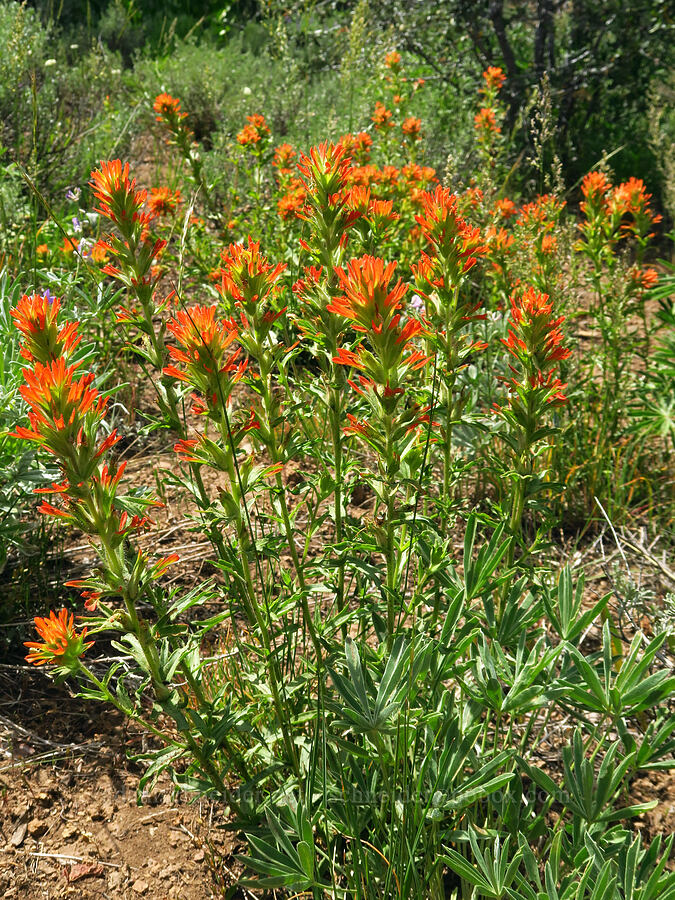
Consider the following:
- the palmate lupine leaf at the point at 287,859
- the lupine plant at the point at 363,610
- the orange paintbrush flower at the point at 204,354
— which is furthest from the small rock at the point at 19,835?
the orange paintbrush flower at the point at 204,354

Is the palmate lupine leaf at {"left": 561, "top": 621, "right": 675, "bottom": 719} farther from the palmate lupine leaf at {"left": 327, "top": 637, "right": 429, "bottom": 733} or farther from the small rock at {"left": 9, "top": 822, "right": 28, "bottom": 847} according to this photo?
the small rock at {"left": 9, "top": 822, "right": 28, "bottom": 847}

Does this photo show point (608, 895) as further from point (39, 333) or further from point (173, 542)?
point (173, 542)

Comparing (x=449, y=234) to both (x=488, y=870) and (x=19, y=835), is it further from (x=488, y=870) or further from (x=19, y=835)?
(x=19, y=835)

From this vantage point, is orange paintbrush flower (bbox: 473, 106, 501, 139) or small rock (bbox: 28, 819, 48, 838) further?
orange paintbrush flower (bbox: 473, 106, 501, 139)

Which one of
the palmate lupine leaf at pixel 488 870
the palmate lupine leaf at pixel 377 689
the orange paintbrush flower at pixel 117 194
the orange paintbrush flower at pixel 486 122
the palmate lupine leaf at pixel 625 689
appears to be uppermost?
the orange paintbrush flower at pixel 117 194

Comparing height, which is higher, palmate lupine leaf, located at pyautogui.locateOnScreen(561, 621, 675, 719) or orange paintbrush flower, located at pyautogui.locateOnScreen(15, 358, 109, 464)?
orange paintbrush flower, located at pyautogui.locateOnScreen(15, 358, 109, 464)

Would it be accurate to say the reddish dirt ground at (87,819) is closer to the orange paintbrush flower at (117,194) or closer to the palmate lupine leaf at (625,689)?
the palmate lupine leaf at (625,689)

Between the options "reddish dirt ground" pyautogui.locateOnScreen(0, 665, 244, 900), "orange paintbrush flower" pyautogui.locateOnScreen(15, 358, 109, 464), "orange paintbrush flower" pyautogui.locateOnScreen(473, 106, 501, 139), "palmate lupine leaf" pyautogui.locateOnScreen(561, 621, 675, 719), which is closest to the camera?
"orange paintbrush flower" pyautogui.locateOnScreen(15, 358, 109, 464)

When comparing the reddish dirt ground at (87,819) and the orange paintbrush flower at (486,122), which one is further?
the orange paintbrush flower at (486,122)

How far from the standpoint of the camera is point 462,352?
1447mm

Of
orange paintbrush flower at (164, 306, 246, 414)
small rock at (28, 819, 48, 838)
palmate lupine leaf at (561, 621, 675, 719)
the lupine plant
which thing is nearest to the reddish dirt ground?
small rock at (28, 819, 48, 838)

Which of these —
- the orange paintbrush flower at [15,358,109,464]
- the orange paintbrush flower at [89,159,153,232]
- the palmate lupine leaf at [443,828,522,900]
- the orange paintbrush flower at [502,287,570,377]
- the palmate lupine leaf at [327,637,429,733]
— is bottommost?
the palmate lupine leaf at [443,828,522,900]

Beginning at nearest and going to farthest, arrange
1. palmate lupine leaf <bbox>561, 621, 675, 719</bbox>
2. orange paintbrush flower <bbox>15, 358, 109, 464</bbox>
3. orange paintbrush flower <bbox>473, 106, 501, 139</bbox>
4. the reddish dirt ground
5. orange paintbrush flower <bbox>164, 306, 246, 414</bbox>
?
orange paintbrush flower <bbox>15, 358, 109, 464</bbox> → orange paintbrush flower <bbox>164, 306, 246, 414</bbox> → palmate lupine leaf <bbox>561, 621, 675, 719</bbox> → the reddish dirt ground → orange paintbrush flower <bbox>473, 106, 501, 139</bbox>

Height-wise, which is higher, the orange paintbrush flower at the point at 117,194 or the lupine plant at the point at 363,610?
the orange paintbrush flower at the point at 117,194
